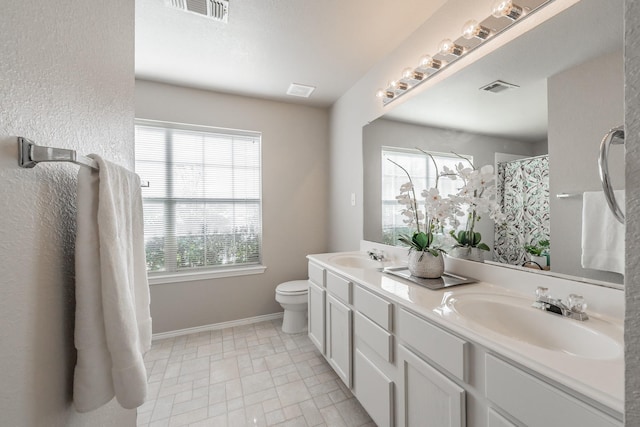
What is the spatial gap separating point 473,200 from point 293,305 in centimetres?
186

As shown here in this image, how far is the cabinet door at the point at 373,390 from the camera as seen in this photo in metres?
1.27

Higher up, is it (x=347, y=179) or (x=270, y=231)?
(x=347, y=179)

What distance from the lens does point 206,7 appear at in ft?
5.27

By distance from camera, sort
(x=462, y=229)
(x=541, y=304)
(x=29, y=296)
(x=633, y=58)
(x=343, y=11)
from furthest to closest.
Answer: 1. (x=343, y=11)
2. (x=462, y=229)
3. (x=541, y=304)
4. (x=29, y=296)
5. (x=633, y=58)

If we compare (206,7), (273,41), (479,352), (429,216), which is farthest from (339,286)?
(206,7)

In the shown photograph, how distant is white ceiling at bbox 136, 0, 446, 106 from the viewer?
1648 millimetres

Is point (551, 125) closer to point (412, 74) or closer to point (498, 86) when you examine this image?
point (498, 86)

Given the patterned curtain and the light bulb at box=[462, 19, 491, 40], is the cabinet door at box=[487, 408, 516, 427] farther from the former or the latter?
the light bulb at box=[462, 19, 491, 40]

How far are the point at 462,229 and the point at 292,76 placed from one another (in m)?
1.94

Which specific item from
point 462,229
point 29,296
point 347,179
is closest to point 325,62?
point 347,179

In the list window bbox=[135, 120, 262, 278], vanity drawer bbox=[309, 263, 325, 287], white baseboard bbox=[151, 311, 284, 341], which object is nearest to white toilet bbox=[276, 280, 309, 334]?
white baseboard bbox=[151, 311, 284, 341]

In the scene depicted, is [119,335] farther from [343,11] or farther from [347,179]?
[347,179]

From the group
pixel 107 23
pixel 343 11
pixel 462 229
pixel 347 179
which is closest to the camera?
pixel 107 23

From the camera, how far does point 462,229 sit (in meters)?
1.52
